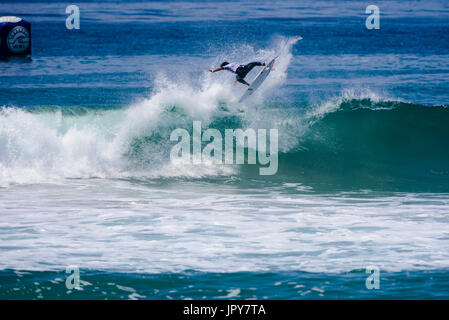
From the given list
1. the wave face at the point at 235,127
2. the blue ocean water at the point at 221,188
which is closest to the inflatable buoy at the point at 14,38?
the blue ocean water at the point at 221,188

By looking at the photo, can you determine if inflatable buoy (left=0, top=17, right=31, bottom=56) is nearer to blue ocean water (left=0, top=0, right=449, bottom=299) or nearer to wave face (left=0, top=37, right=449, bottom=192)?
blue ocean water (left=0, top=0, right=449, bottom=299)

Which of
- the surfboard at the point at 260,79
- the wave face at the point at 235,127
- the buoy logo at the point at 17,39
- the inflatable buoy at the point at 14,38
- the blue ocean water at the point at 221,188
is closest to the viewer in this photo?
the blue ocean water at the point at 221,188

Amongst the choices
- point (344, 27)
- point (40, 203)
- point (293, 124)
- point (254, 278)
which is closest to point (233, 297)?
point (254, 278)

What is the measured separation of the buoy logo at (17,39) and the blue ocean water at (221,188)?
230 cm

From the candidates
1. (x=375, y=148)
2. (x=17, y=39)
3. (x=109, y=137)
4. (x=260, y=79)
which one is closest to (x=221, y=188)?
(x=109, y=137)

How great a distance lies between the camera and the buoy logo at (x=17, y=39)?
127 ft

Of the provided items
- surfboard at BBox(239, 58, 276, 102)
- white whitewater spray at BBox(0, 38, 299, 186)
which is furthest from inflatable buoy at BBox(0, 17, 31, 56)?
surfboard at BBox(239, 58, 276, 102)

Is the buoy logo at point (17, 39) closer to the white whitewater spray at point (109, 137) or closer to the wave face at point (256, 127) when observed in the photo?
the white whitewater spray at point (109, 137)

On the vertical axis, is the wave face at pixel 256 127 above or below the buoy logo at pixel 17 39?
below

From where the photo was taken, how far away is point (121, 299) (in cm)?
823

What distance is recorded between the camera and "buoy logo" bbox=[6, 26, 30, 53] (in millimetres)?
38697

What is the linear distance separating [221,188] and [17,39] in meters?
27.5
